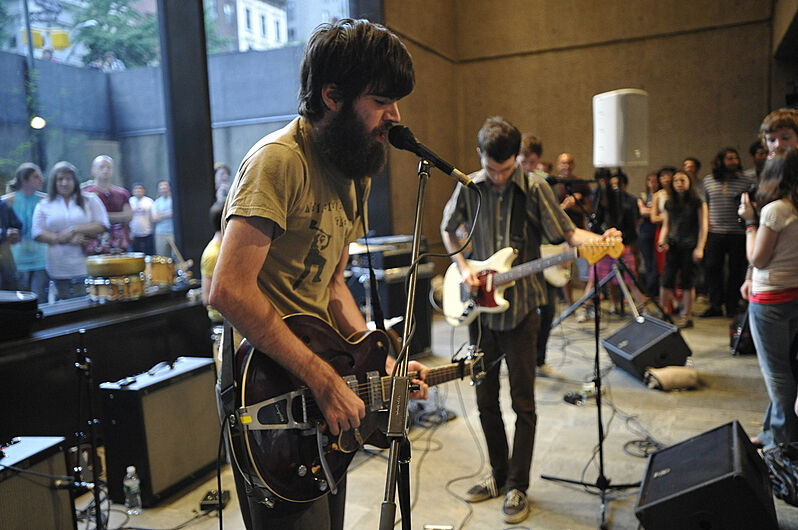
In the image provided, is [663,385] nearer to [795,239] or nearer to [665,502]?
[795,239]

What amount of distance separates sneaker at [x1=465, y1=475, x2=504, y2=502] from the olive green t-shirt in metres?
1.86

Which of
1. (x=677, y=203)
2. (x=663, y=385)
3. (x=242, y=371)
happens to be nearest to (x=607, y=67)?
(x=677, y=203)

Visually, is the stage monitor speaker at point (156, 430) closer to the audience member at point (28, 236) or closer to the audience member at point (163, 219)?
the audience member at point (28, 236)

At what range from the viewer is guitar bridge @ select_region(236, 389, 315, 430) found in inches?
64.3

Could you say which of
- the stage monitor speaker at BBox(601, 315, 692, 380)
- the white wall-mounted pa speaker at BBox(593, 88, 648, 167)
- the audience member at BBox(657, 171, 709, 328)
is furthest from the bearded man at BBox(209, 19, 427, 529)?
the audience member at BBox(657, 171, 709, 328)

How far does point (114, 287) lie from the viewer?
422cm

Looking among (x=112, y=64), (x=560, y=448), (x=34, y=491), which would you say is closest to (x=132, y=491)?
(x=34, y=491)

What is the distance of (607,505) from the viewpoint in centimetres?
321

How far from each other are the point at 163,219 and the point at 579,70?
7.47 m

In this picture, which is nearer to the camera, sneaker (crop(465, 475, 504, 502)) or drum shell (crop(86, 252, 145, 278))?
sneaker (crop(465, 475, 504, 502))

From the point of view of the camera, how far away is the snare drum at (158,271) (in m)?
4.54

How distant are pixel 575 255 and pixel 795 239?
1114 millimetres

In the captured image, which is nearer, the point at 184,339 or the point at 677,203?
the point at 184,339

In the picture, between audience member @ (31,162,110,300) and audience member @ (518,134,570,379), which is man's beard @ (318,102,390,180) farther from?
audience member @ (518,134,570,379)
